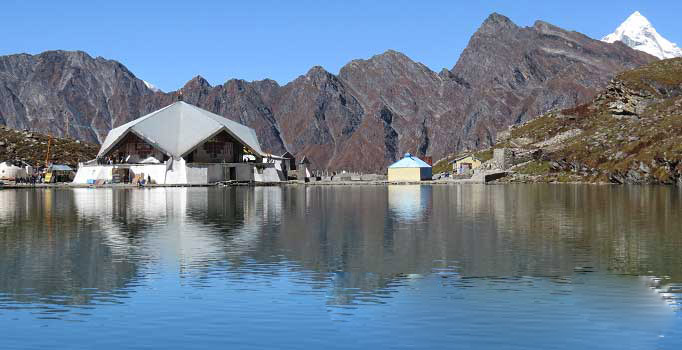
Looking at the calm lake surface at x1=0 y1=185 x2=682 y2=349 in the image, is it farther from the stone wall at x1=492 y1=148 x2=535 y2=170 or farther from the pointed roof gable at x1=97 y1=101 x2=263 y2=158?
the stone wall at x1=492 y1=148 x2=535 y2=170

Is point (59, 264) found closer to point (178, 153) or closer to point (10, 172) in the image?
point (178, 153)

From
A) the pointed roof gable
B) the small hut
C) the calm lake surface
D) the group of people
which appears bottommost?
the calm lake surface

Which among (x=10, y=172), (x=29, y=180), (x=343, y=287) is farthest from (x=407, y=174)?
(x=343, y=287)

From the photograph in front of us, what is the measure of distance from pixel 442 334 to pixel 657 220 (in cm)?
3697

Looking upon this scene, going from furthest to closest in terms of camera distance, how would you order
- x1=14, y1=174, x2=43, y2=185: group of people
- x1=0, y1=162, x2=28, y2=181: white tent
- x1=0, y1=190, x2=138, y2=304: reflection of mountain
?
x1=0, y1=162, x2=28, y2=181: white tent → x1=14, y1=174, x2=43, y2=185: group of people → x1=0, y1=190, x2=138, y2=304: reflection of mountain

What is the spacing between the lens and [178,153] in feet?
473

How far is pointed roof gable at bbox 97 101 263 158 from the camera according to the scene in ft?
482

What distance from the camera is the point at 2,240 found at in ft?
128

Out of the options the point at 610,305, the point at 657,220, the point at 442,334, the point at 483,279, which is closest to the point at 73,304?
the point at 442,334

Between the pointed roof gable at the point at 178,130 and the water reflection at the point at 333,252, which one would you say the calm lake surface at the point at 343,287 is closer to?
the water reflection at the point at 333,252

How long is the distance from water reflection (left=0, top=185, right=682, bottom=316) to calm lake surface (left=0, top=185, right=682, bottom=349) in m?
0.11

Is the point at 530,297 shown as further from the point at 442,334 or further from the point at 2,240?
the point at 2,240

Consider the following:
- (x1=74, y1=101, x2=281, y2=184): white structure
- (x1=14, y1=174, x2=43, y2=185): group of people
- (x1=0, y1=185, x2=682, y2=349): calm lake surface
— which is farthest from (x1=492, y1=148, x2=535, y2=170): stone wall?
(x1=0, y1=185, x2=682, y2=349): calm lake surface

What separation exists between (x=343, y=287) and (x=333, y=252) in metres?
9.03
